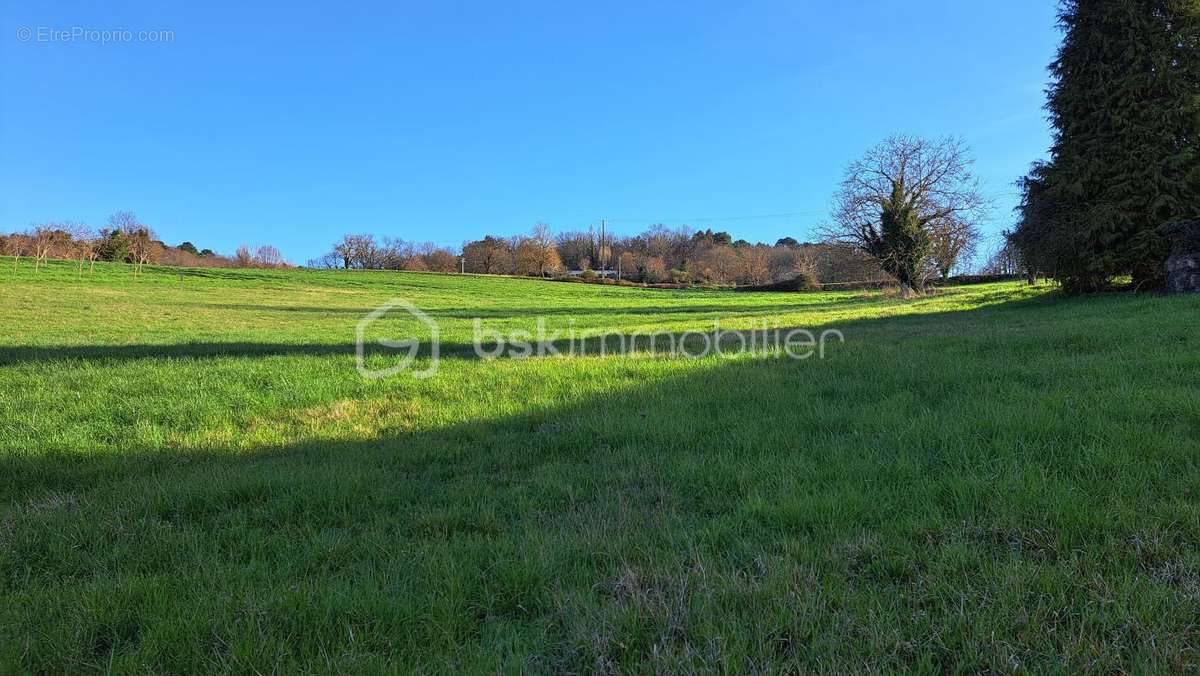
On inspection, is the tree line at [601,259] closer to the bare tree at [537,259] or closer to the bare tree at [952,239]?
the bare tree at [537,259]

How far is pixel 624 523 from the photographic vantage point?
3129mm

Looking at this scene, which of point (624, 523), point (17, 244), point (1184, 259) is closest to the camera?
point (624, 523)

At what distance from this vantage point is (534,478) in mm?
4086

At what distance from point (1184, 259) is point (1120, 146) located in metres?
4.53

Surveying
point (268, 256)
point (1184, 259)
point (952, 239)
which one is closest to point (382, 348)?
point (1184, 259)

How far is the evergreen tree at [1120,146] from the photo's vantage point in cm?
1603

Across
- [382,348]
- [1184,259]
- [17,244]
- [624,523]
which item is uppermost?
[17,244]

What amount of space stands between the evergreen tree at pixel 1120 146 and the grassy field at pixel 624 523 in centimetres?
1310

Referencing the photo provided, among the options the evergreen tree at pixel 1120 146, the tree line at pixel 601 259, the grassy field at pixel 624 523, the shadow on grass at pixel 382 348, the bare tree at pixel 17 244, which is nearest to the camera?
the grassy field at pixel 624 523

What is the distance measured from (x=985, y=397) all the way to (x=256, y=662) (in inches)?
238

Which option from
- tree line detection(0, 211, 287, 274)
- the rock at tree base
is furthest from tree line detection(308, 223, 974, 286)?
the rock at tree base

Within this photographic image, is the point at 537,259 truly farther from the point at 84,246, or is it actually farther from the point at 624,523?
the point at 624,523

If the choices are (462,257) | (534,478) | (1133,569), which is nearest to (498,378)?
(534,478)

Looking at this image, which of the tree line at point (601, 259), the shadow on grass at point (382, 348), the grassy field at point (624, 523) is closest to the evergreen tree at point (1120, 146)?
the shadow on grass at point (382, 348)
